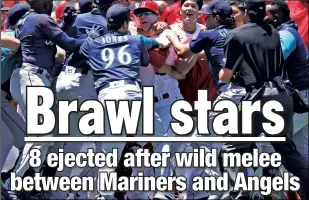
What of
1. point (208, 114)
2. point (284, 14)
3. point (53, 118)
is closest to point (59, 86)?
point (53, 118)

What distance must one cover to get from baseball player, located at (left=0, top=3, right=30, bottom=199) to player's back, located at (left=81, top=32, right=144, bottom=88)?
97cm

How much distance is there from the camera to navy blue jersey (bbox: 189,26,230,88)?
13.3m

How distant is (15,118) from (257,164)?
8.42 feet

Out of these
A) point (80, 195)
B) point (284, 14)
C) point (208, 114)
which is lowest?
point (80, 195)

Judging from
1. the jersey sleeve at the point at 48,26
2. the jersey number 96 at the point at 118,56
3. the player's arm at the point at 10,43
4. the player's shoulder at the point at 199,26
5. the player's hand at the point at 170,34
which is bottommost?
the jersey number 96 at the point at 118,56

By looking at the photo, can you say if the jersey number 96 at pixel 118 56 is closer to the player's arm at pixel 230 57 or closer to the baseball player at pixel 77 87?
the baseball player at pixel 77 87

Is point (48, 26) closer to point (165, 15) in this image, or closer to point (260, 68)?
point (260, 68)

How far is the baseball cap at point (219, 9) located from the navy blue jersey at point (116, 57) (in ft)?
2.83

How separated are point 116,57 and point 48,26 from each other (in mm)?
801

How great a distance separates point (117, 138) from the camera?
42.6ft

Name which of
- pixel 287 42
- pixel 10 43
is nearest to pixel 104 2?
pixel 10 43

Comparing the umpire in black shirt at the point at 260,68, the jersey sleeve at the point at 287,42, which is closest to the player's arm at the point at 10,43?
the umpire in black shirt at the point at 260,68

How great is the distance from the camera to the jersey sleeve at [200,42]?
522 inches

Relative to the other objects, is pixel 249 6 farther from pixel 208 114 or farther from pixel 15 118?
pixel 15 118
